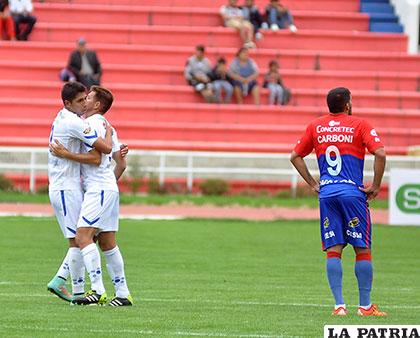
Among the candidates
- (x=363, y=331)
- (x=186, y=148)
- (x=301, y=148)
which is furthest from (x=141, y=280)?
(x=186, y=148)

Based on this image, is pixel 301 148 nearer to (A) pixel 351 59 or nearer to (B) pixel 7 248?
(B) pixel 7 248

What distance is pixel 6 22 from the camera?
3750cm

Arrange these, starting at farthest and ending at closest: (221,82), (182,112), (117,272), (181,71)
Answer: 1. (181,71)
2. (221,82)
3. (182,112)
4. (117,272)

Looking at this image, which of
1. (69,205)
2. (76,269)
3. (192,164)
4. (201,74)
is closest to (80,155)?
(69,205)

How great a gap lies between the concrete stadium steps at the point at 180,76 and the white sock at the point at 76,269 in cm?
2342

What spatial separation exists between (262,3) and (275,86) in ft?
16.1

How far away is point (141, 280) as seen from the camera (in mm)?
16609

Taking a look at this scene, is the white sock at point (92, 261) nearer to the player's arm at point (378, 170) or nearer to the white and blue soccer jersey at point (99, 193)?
the white and blue soccer jersey at point (99, 193)

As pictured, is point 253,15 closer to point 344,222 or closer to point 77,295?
point 77,295

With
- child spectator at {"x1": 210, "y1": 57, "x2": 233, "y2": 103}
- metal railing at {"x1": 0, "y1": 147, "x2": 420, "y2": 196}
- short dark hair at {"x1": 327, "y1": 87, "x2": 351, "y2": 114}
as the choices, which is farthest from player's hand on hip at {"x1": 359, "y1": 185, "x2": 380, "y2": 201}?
child spectator at {"x1": 210, "y1": 57, "x2": 233, "y2": 103}

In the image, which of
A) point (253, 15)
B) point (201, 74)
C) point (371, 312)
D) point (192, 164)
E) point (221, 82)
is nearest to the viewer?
point (371, 312)

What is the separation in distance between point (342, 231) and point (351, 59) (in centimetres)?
2623

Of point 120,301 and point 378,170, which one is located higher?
point 378,170

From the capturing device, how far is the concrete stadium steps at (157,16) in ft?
127
